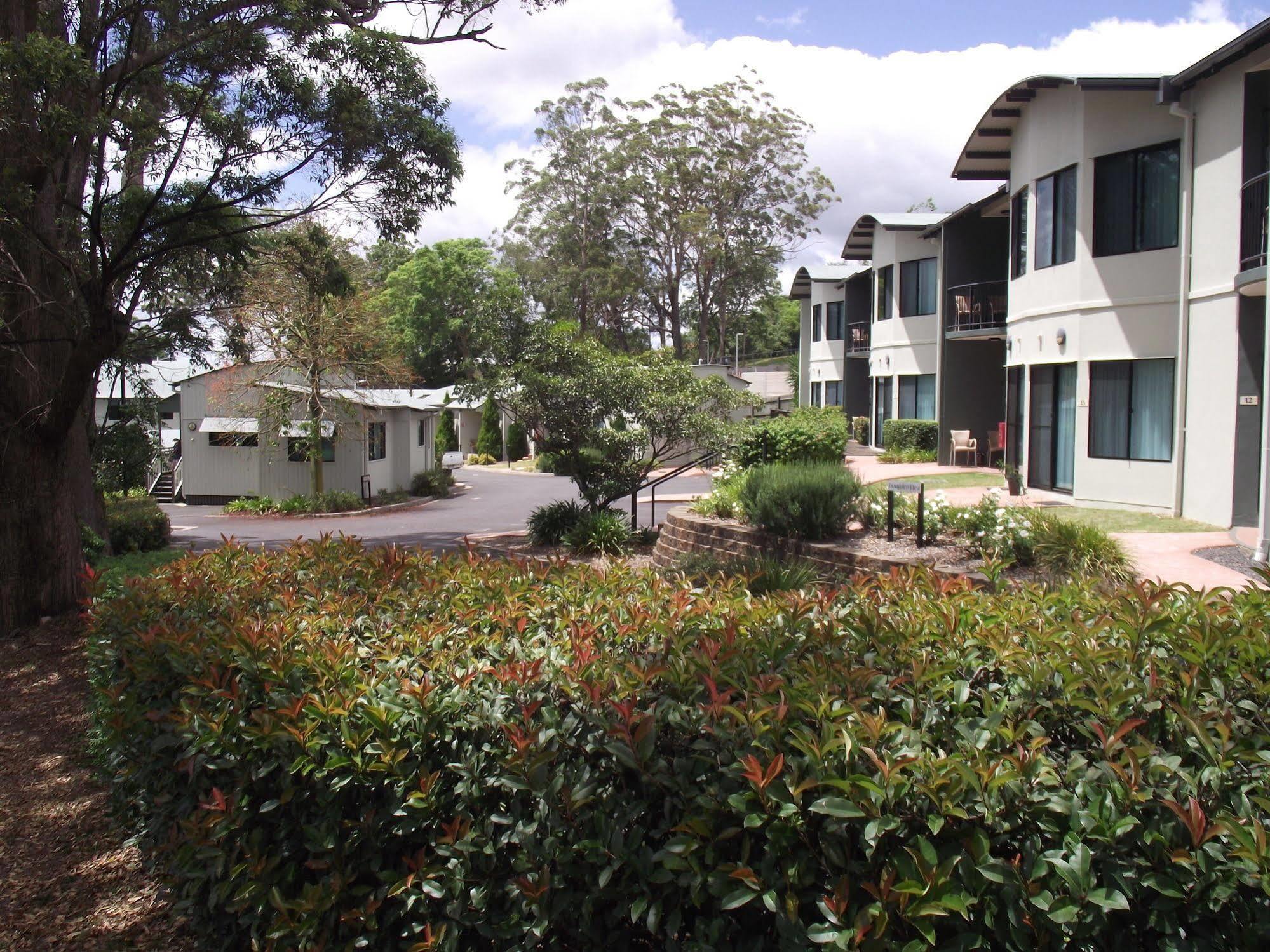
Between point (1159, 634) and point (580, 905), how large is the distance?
2283mm

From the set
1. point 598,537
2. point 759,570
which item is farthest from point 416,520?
point 759,570

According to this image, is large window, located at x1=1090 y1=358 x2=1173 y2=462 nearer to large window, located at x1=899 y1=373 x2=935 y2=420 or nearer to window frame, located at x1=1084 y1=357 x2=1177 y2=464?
window frame, located at x1=1084 y1=357 x2=1177 y2=464

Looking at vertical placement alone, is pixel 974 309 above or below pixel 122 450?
above

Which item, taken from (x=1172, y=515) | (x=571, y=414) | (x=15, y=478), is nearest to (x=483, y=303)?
(x=571, y=414)

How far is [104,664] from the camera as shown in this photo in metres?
5.05

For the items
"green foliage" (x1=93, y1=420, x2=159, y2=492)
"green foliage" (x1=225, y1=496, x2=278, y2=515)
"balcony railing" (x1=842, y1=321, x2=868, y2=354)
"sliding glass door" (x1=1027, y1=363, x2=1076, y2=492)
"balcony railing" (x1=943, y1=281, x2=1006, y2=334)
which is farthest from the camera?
"balcony railing" (x1=842, y1=321, x2=868, y2=354)

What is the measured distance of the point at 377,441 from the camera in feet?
96.9

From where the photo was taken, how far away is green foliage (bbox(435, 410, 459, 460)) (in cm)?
4052

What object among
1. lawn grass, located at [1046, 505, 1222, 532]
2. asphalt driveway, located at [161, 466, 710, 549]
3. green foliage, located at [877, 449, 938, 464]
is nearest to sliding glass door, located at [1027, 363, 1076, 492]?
lawn grass, located at [1046, 505, 1222, 532]

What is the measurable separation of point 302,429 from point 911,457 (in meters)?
16.2

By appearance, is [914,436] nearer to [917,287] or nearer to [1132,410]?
[917,287]

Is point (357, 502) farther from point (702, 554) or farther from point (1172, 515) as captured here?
point (1172, 515)

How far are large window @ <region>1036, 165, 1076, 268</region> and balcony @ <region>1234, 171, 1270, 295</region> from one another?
3661 millimetres

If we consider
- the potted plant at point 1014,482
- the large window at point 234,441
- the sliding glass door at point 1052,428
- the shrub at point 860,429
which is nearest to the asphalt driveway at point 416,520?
the large window at point 234,441
